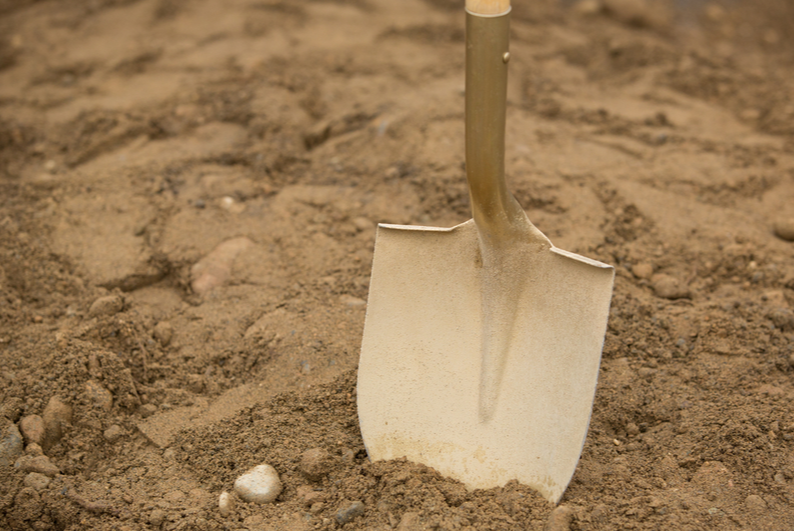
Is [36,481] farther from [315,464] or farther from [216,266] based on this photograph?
[216,266]

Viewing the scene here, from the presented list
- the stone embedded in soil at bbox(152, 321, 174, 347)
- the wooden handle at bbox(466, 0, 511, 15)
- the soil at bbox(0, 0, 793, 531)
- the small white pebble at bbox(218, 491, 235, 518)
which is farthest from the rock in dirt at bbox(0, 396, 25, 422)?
the wooden handle at bbox(466, 0, 511, 15)

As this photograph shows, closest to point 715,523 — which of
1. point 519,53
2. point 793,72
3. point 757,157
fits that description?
point 757,157

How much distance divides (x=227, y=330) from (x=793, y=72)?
3.34 meters

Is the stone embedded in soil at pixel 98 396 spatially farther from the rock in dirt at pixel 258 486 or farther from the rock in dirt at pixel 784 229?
the rock in dirt at pixel 784 229

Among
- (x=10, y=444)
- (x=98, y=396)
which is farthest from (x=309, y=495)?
(x=10, y=444)

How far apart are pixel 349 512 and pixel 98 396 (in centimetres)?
74

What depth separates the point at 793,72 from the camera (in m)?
3.57

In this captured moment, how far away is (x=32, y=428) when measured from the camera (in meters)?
1.63

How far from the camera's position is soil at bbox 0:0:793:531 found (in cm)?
156

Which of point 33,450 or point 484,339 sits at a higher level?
point 484,339

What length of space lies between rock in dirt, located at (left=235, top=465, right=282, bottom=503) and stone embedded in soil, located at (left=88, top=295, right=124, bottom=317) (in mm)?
736

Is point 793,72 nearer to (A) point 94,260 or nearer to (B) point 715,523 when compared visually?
(B) point 715,523

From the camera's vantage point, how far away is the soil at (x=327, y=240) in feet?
5.12

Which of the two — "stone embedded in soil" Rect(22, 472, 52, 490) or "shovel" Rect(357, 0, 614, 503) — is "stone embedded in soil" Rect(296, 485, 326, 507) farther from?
"stone embedded in soil" Rect(22, 472, 52, 490)
